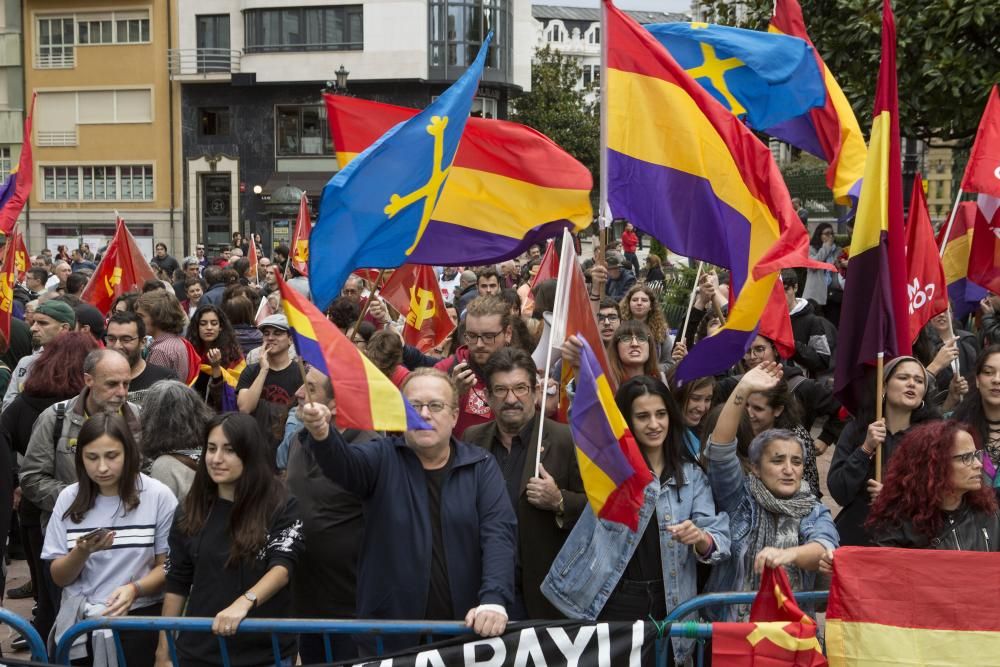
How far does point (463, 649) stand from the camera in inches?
171

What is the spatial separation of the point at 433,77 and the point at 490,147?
3840cm

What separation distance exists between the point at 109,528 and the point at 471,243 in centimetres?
250

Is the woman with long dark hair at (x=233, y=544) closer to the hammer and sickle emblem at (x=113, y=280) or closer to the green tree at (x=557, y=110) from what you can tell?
the hammer and sickle emblem at (x=113, y=280)

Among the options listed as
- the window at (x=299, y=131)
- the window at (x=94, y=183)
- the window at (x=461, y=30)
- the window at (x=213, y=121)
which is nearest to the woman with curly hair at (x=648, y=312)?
the window at (x=461, y=30)

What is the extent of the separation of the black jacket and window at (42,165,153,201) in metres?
45.6

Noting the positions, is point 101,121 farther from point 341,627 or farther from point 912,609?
point 912,609

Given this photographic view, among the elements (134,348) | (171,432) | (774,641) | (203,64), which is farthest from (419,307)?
(203,64)

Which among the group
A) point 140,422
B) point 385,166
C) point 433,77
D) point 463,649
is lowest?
point 463,649

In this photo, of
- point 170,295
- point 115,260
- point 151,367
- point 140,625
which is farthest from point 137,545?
point 115,260

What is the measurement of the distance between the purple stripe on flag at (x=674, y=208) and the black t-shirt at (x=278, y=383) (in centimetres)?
225

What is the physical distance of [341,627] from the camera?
439cm

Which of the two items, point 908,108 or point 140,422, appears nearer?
point 140,422

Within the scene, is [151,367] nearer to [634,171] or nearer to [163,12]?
[634,171]

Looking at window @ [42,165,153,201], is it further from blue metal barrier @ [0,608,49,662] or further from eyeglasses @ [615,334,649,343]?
blue metal barrier @ [0,608,49,662]
